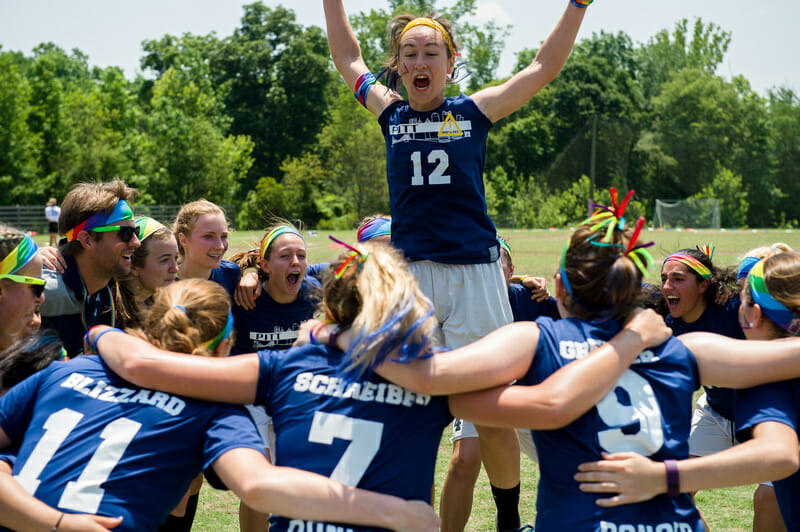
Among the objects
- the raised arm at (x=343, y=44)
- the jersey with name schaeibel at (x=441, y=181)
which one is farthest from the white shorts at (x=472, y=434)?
the raised arm at (x=343, y=44)

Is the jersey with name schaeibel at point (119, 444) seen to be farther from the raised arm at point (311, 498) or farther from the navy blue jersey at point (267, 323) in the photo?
the navy blue jersey at point (267, 323)

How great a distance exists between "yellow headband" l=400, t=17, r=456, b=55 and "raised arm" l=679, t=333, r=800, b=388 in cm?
243

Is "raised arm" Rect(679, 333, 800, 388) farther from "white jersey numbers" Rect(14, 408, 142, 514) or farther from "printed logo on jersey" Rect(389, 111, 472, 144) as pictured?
"white jersey numbers" Rect(14, 408, 142, 514)

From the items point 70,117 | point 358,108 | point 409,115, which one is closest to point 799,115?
point 358,108

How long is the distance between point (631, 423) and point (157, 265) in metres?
3.38

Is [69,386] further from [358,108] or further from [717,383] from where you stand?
[358,108]

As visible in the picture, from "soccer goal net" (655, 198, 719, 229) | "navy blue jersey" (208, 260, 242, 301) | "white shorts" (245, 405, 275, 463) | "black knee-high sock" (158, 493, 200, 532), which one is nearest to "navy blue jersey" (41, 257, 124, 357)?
"navy blue jersey" (208, 260, 242, 301)

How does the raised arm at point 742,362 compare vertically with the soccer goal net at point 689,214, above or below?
above

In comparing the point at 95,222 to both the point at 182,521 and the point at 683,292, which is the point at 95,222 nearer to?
the point at 182,521

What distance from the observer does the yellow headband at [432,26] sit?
4141 mm

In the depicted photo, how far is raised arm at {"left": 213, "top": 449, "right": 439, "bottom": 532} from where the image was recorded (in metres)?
2.25

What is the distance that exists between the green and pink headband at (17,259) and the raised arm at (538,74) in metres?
2.52

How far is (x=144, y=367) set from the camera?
2.50 metres

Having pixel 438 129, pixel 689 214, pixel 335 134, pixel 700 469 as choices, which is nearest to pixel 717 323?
pixel 438 129
